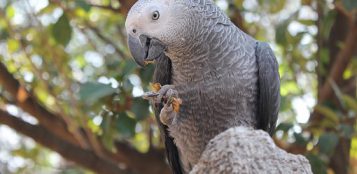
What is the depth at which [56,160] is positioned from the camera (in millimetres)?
3918

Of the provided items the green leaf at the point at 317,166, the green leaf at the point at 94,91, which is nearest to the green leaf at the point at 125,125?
the green leaf at the point at 94,91

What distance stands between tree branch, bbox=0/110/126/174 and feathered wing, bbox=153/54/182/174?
546mm

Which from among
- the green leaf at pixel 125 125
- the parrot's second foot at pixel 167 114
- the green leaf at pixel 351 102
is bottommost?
the green leaf at pixel 351 102

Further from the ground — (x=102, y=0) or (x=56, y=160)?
(x=102, y=0)

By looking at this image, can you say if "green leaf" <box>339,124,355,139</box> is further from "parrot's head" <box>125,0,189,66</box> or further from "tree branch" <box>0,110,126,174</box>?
"tree branch" <box>0,110,126,174</box>

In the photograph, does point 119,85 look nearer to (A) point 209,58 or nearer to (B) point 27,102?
(A) point 209,58

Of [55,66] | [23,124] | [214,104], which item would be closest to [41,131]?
[23,124]

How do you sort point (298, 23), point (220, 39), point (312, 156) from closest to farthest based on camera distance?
1. point (220, 39)
2. point (312, 156)
3. point (298, 23)

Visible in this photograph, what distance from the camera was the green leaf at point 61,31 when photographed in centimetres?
190

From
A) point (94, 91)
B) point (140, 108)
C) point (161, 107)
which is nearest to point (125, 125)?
point (140, 108)

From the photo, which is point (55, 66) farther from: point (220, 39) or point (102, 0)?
point (220, 39)

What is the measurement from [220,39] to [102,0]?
4.20 feet

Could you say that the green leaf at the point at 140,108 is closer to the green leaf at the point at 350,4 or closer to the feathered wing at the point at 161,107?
the feathered wing at the point at 161,107

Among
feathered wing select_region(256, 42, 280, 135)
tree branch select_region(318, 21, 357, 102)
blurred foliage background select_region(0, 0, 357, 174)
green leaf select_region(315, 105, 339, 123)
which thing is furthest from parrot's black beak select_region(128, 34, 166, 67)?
tree branch select_region(318, 21, 357, 102)
